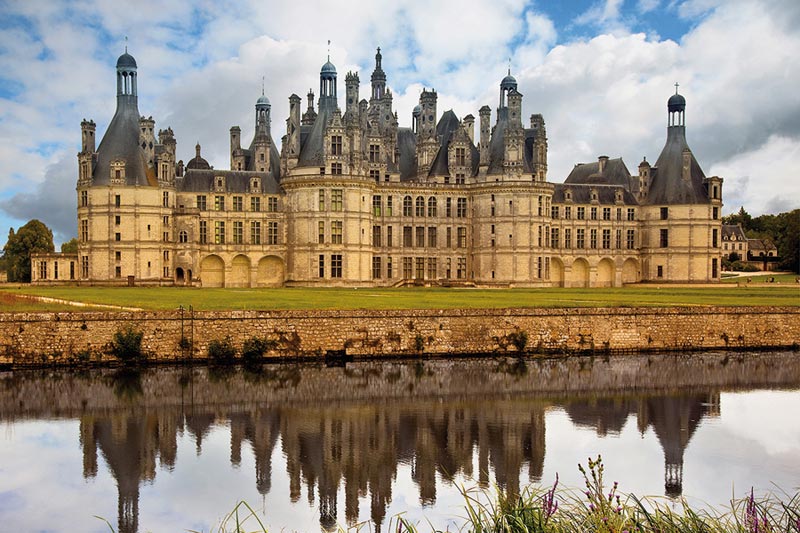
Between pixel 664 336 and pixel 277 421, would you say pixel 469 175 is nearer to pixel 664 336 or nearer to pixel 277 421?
pixel 664 336

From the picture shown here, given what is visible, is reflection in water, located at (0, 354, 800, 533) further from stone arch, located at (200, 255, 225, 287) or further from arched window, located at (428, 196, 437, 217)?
stone arch, located at (200, 255, 225, 287)

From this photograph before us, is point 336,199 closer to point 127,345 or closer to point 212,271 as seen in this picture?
point 212,271

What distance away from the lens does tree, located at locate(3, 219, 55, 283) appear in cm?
8556

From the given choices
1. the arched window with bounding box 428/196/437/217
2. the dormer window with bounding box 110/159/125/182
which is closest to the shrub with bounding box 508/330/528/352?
the arched window with bounding box 428/196/437/217

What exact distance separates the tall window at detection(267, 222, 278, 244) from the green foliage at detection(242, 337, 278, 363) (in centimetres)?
4086

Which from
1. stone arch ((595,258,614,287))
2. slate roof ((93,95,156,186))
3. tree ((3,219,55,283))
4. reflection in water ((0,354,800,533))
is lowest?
reflection in water ((0,354,800,533))

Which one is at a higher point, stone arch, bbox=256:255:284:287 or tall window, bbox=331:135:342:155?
tall window, bbox=331:135:342:155

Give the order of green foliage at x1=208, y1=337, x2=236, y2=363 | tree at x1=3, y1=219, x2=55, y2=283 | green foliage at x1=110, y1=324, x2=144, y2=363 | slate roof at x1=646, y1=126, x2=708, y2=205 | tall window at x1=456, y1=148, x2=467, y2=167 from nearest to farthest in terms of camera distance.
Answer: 1. green foliage at x1=110, y1=324, x2=144, y2=363
2. green foliage at x1=208, y1=337, x2=236, y2=363
3. tall window at x1=456, y1=148, x2=467, y2=167
4. slate roof at x1=646, y1=126, x2=708, y2=205
5. tree at x1=3, y1=219, x2=55, y2=283

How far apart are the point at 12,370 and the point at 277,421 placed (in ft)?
39.7

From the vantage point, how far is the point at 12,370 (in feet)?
96.7

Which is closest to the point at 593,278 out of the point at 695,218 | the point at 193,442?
the point at 695,218

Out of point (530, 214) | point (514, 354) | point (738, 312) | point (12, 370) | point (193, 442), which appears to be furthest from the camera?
point (530, 214)

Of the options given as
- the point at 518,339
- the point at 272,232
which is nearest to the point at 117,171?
the point at 272,232

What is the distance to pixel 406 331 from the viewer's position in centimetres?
3341
